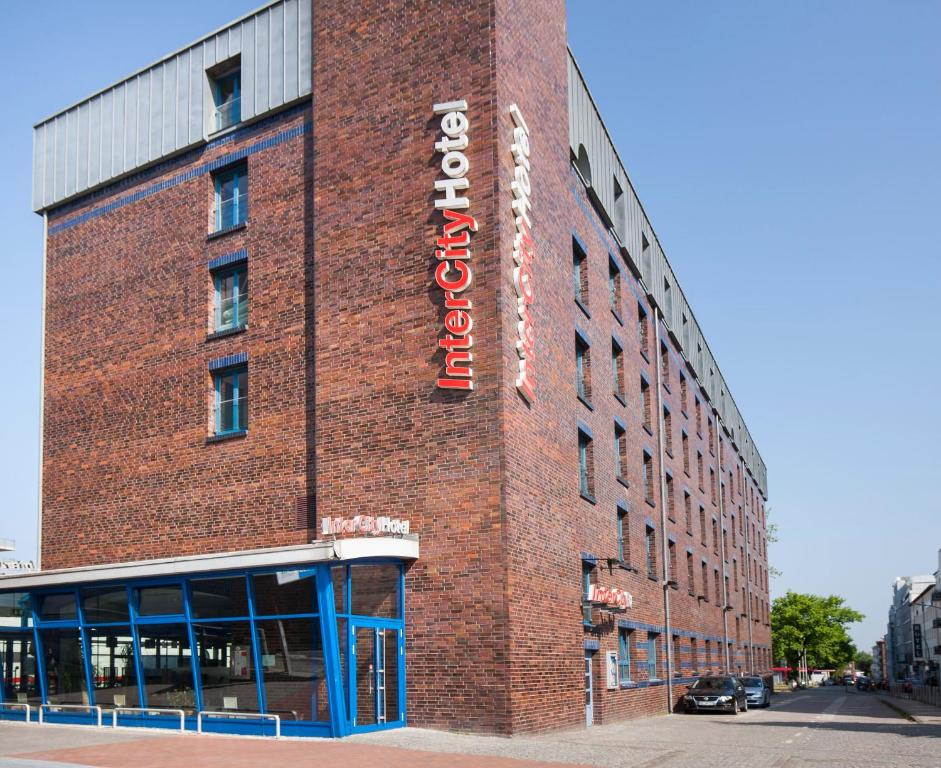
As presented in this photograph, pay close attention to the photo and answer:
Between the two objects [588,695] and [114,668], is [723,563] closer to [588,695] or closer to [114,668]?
[588,695]

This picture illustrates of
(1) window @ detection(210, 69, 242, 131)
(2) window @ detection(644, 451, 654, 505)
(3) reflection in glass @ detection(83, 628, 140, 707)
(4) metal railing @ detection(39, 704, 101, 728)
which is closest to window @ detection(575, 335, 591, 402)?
(2) window @ detection(644, 451, 654, 505)

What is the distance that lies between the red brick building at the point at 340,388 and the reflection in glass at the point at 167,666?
65 millimetres

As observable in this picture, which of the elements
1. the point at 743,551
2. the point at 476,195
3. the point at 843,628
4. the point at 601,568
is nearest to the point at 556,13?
the point at 476,195

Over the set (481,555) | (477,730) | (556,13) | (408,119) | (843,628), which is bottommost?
(843,628)

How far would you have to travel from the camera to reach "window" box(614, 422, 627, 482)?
103 feet

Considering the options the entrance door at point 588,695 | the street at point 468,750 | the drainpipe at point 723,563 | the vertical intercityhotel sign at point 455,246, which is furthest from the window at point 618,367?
the drainpipe at point 723,563

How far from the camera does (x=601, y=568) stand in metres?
27.6

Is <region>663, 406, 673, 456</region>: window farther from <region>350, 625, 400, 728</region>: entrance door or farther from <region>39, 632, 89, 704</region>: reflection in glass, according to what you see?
<region>39, 632, 89, 704</region>: reflection in glass

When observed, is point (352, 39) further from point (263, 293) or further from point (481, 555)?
point (481, 555)

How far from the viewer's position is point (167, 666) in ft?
68.8

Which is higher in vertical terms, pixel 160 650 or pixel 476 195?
pixel 476 195

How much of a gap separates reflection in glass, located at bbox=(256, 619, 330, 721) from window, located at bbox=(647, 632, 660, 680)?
16.1m

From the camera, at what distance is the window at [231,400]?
→ 83.0 ft

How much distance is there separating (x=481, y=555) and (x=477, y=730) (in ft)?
10.7
